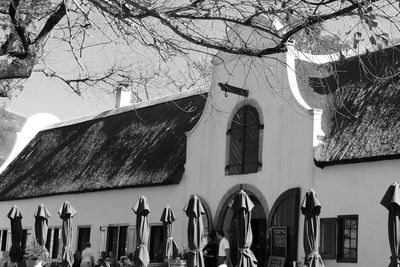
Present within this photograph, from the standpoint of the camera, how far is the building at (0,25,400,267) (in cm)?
1689

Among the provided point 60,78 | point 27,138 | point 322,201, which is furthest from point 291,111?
point 27,138

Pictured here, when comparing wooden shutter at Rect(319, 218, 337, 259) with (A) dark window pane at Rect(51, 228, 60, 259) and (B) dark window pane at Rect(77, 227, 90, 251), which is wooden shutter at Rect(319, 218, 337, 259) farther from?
(A) dark window pane at Rect(51, 228, 60, 259)

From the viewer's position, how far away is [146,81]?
37.0 ft

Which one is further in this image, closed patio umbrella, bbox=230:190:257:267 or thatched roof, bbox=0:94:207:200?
thatched roof, bbox=0:94:207:200

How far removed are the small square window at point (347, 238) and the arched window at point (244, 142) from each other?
11.2 ft

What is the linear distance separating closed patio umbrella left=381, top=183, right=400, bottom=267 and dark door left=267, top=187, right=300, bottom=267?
4998 mm

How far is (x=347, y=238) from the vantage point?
17281mm

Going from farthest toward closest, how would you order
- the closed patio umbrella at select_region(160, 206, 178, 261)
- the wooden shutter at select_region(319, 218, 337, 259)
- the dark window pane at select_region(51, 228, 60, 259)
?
the dark window pane at select_region(51, 228, 60, 259) < the closed patio umbrella at select_region(160, 206, 178, 261) < the wooden shutter at select_region(319, 218, 337, 259)

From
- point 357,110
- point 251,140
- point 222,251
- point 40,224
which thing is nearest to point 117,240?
point 40,224

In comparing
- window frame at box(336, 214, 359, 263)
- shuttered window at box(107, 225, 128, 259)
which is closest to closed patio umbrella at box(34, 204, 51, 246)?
shuttered window at box(107, 225, 128, 259)

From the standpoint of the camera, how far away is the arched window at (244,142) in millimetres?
20141

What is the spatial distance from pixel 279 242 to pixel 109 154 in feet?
35.7

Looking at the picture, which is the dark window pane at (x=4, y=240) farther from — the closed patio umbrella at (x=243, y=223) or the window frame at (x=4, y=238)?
the closed patio umbrella at (x=243, y=223)

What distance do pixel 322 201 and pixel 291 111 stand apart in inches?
107
